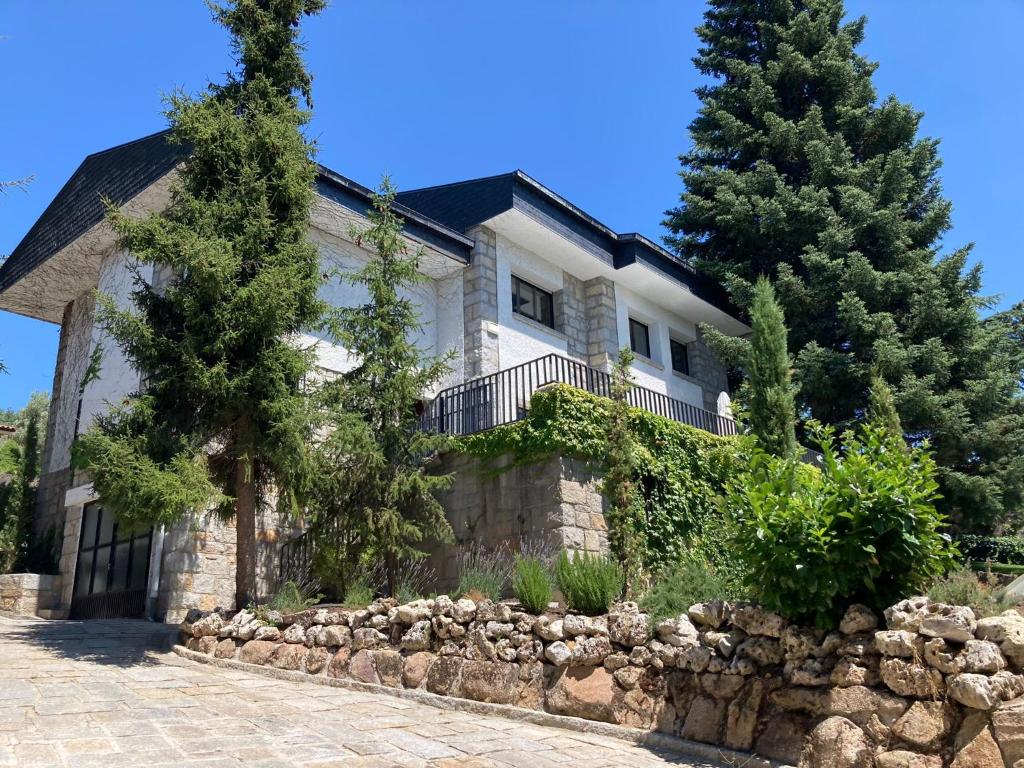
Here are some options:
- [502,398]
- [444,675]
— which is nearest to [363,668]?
[444,675]

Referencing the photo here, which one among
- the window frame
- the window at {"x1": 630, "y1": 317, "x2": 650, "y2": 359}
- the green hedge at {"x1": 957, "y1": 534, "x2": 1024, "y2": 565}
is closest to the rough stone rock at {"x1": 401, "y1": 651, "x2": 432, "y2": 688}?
the window frame

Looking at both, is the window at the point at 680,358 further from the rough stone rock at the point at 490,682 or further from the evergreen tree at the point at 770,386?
the rough stone rock at the point at 490,682

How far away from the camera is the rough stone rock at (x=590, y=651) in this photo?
616 cm

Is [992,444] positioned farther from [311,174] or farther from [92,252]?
[92,252]

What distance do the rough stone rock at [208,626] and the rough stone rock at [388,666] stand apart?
6.47 feet

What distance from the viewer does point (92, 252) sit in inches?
515

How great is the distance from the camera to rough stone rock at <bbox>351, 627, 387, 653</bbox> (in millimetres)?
7418

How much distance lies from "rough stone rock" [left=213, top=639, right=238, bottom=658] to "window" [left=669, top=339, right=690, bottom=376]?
12.0 metres

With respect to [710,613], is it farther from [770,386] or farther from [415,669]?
[770,386]

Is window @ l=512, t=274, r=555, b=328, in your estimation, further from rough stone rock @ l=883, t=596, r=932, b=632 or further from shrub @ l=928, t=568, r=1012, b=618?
rough stone rock @ l=883, t=596, r=932, b=632

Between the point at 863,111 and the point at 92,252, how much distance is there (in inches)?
630

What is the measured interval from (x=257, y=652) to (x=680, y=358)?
12494mm

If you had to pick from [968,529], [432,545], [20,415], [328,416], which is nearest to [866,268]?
[968,529]

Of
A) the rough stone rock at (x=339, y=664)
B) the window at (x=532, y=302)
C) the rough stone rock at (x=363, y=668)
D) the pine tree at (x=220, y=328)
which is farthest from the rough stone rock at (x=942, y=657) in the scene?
Result: the window at (x=532, y=302)
